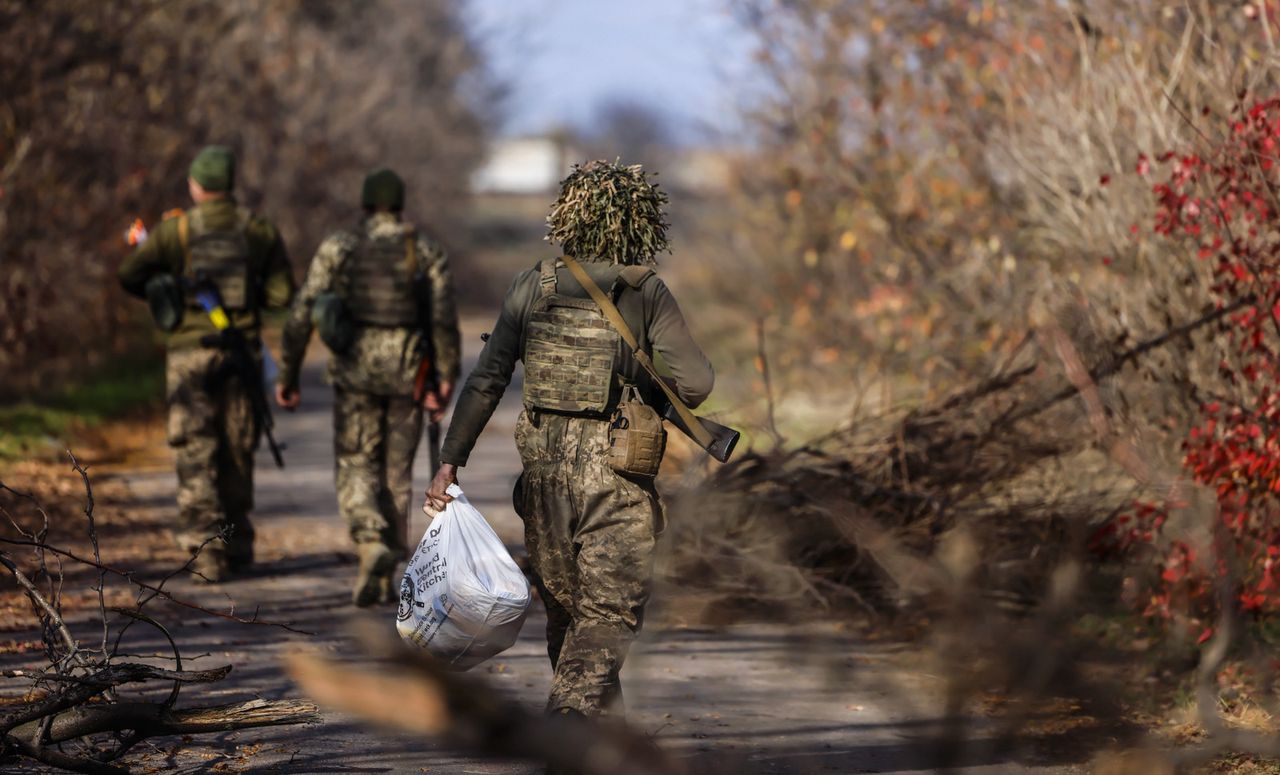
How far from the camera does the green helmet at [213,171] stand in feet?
27.0

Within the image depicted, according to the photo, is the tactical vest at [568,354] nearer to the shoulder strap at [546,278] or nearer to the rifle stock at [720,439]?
the shoulder strap at [546,278]

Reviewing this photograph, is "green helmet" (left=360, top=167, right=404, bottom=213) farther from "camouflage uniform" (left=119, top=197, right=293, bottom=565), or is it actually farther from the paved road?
the paved road

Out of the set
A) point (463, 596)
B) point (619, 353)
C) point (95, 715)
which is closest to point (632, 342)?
point (619, 353)

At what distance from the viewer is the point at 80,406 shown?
14.3 meters

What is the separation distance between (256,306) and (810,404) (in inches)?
361

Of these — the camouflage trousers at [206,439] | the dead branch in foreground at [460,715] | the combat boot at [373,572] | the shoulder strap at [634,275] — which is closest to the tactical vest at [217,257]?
the camouflage trousers at [206,439]

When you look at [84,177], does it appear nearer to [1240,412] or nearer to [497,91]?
[1240,412]

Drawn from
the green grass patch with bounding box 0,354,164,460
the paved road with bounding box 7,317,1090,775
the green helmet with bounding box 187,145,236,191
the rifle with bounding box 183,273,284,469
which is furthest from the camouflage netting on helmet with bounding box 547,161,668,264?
the green grass patch with bounding box 0,354,164,460

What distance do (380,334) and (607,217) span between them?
3.11 metres

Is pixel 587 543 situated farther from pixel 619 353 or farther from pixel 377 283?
pixel 377 283

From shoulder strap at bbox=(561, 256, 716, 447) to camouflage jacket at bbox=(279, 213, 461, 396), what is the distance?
293 cm

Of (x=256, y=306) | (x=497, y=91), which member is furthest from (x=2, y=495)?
(x=497, y=91)

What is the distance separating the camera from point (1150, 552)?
24.3 ft

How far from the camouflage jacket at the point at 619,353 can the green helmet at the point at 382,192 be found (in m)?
2.84
